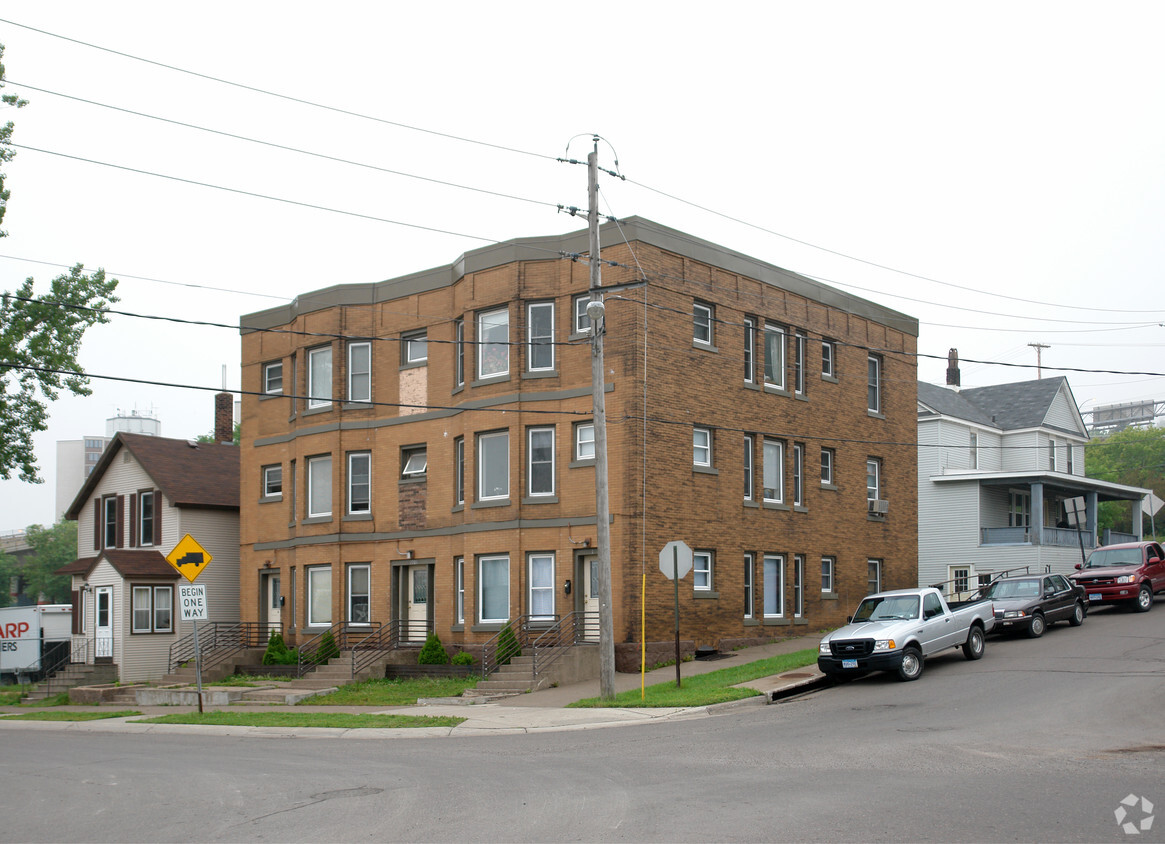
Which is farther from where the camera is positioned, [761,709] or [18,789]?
[761,709]

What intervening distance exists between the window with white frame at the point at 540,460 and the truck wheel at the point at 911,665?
9948mm

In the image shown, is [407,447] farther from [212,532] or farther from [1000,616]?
[1000,616]

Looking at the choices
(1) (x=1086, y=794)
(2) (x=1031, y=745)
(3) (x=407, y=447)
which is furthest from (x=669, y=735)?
(3) (x=407, y=447)

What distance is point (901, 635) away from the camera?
840 inches

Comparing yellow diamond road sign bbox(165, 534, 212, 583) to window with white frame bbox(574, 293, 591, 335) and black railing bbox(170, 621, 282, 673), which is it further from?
black railing bbox(170, 621, 282, 673)

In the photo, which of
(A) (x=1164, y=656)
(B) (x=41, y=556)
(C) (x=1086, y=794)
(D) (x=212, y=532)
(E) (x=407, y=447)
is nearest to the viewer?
(C) (x=1086, y=794)

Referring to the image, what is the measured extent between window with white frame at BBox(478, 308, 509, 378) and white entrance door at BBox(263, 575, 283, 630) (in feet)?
34.8

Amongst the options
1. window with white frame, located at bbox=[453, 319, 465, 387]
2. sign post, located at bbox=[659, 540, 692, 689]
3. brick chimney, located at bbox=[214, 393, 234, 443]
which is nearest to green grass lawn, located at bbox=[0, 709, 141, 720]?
window with white frame, located at bbox=[453, 319, 465, 387]

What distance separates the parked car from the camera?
1039 inches

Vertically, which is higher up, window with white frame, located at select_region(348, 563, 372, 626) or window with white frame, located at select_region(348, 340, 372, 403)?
window with white frame, located at select_region(348, 340, 372, 403)

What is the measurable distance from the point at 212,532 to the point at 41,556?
71879mm

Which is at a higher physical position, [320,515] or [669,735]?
[320,515]

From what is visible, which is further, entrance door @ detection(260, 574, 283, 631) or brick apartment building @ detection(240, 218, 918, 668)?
entrance door @ detection(260, 574, 283, 631)

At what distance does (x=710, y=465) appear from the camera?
2878cm
